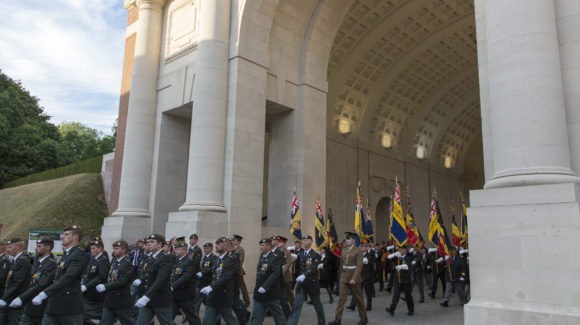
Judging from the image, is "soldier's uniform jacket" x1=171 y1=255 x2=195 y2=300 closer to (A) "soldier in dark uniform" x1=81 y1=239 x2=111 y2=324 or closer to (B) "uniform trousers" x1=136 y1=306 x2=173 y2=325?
(B) "uniform trousers" x1=136 y1=306 x2=173 y2=325

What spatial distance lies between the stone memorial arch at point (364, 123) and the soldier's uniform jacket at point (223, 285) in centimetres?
389

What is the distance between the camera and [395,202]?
12391mm

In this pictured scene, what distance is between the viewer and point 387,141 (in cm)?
2928

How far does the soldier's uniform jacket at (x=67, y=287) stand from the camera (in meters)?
5.86

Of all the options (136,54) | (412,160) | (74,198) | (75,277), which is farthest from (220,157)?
(412,160)

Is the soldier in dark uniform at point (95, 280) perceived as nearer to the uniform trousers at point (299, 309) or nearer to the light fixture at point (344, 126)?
the uniform trousers at point (299, 309)

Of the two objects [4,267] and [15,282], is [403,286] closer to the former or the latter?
[15,282]

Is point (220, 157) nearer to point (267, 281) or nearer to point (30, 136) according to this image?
point (267, 281)

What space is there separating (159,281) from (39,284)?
5.28 ft

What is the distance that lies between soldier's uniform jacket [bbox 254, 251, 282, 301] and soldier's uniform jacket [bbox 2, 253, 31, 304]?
12.0 ft

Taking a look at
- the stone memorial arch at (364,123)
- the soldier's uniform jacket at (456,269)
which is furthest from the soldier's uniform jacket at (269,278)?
the soldier's uniform jacket at (456,269)

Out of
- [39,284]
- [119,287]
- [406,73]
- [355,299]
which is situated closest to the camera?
[39,284]

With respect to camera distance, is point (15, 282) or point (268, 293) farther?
point (268, 293)

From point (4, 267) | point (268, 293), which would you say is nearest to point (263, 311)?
point (268, 293)
